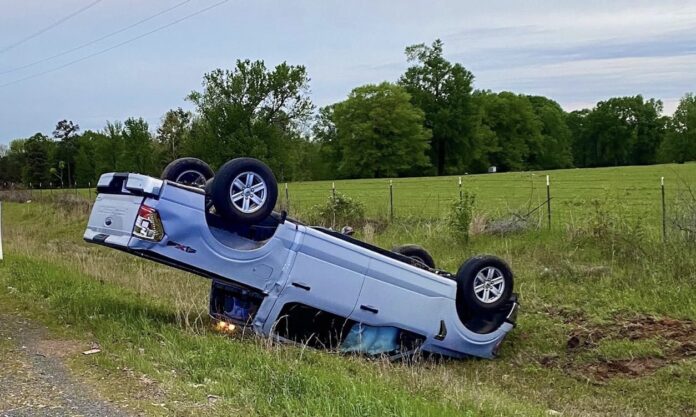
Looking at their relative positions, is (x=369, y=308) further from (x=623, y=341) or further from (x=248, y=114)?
(x=248, y=114)

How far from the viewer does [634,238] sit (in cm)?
1182

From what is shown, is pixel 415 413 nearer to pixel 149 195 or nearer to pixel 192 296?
pixel 149 195

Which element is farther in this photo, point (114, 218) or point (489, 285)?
point (489, 285)

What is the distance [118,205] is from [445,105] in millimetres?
86872

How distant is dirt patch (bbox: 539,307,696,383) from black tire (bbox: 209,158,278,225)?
3.84m

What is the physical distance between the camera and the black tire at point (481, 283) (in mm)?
7926

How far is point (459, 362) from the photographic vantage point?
802cm

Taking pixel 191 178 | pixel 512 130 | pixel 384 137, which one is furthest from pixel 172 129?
pixel 191 178

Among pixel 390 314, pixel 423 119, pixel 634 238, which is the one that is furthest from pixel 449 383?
pixel 423 119

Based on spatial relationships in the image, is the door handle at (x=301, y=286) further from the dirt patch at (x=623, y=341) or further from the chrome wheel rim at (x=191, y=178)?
the dirt patch at (x=623, y=341)

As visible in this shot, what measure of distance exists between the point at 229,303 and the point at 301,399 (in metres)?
2.98

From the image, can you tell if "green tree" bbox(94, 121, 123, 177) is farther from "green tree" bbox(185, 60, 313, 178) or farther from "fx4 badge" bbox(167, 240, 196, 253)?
"fx4 badge" bbox(167, 240, 196, 253)

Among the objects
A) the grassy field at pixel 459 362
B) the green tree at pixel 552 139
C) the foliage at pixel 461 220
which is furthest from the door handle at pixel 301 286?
the green tree at pixel 552 139

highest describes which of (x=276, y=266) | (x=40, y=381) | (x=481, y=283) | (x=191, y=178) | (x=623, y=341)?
(x=191, y=178)
